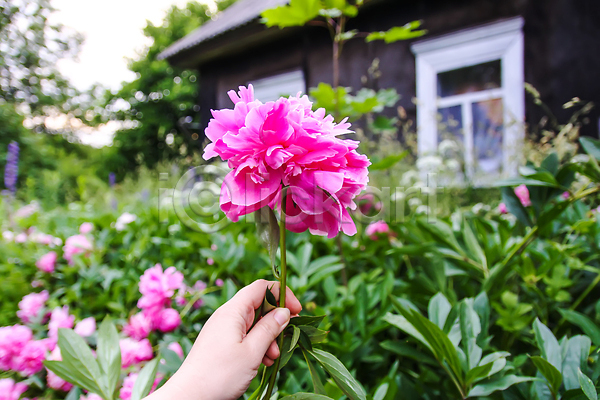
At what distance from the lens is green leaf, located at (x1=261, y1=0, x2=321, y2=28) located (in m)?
1.12

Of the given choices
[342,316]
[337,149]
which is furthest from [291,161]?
[342,316]

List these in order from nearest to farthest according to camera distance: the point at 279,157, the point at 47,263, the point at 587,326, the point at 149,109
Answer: the point at 279,157, the point at 587,326, the point at 47,263, the point at 149,109

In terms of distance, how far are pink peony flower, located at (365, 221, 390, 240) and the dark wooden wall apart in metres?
3.12

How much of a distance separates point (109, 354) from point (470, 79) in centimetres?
445

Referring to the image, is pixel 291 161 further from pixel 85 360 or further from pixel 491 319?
pixel 491 319

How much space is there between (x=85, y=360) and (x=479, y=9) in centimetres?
470

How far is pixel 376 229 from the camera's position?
1.39 metres

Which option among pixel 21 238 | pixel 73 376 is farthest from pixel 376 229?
pixel 21 238

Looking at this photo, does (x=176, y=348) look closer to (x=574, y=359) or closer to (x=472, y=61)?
(x=574, y=359)

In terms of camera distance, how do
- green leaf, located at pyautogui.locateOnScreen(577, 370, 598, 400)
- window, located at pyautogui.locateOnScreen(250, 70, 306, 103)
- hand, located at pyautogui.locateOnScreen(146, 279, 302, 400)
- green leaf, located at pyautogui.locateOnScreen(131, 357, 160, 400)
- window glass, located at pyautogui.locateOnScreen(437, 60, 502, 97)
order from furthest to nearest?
window, located at pyautogui.locateOnScreen(250, 70, 306, 103) < window glass, located at pyautogui.locateOnScreen(437, 60, 502, 97) < green leaf, located at pyautogui.locateOnScreen(131, 357, 160, 400) < green leaf, located at pyautogui.locateOnScreen(577, 370, 598, 400) < hand, located at pyautogui.locateOnScreen(146, 279, 302, 400)

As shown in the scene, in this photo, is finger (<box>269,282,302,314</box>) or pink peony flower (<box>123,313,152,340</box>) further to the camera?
pink peony flower (<box>123,313,152,340</box>)

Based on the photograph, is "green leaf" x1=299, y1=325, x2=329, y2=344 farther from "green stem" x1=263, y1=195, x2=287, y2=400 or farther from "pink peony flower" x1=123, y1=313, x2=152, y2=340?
"pink peony flower" x1=123, y1=313, x2=152, y2=340

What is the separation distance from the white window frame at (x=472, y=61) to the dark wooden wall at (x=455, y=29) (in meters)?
0.08

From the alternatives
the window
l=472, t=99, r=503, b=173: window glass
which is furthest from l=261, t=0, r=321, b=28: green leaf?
the window
